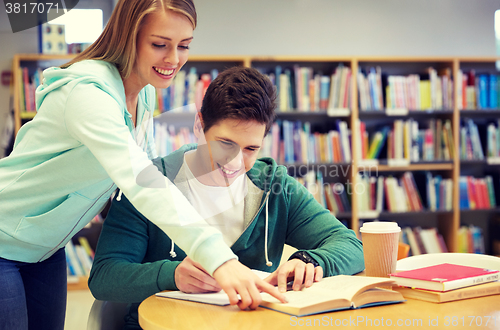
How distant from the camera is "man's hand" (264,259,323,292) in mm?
883

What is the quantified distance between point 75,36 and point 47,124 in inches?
116

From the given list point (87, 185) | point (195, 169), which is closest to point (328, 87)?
point (195, 169)

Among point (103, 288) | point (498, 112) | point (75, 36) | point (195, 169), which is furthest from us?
point (498, 112)

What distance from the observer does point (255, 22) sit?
3834mm

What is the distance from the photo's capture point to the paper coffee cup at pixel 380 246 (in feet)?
3.10

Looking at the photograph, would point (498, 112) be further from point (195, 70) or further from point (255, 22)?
point (195, 70)

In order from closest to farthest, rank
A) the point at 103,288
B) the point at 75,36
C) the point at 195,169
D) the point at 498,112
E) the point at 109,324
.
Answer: the point at 103,288 → the point at 109,324 → the point at 195,169 → the point at 75,36 → the point at 498,112

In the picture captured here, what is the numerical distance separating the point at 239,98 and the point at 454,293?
2.30 ft

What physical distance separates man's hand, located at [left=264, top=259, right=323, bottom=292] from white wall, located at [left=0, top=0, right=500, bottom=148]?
3145 mm

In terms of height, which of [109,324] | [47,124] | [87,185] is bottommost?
[109,324]

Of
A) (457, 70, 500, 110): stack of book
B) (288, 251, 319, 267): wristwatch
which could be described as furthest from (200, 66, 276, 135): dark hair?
(457, 70, 500, 110): stack of book

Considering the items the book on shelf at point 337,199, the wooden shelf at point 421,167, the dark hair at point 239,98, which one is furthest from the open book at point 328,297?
the wooden shelf at point 421,167

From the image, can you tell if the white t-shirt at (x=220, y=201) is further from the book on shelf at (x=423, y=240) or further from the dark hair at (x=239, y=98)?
the book on shelf at (x=423, y=240)

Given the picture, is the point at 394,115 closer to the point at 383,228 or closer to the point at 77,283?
the point at 77,283
